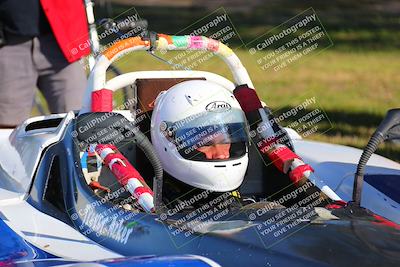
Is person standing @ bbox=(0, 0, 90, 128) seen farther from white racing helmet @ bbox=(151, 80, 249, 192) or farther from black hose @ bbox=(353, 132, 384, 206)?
black hose @ bbox=(353, 132, 384, 206)

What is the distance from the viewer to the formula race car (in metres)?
3.32

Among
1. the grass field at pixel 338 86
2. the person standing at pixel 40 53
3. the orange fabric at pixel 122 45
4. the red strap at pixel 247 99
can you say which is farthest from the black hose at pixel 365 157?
the grass field at pixel 338 86

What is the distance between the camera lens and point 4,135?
206 inches

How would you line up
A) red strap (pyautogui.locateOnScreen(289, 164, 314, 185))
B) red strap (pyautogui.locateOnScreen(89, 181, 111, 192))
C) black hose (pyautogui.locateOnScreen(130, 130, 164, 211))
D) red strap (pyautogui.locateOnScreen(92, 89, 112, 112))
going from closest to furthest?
black hose (pyautogui.locateOnScreen(130, 130, 164, 211))
red strap (pyautogui.locateOnScreen(89, 181, 111, 192))
red strap (pyautogui.locateOnScreen(289, 164, 314, 185))
red strap (pyautogui.locateOnScreen(92, 89, 112, 112))

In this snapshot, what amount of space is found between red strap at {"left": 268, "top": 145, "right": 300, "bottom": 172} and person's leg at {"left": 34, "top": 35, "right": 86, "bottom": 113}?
76.4 inches

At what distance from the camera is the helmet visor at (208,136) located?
404 centimetres

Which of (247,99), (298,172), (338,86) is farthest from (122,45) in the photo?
(338,86)

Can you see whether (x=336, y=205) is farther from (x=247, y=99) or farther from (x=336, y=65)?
(x=336, y=65)

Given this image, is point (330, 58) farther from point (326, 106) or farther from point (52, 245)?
point (52, 245)

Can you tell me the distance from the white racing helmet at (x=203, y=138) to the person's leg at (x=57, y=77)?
191 centimetres

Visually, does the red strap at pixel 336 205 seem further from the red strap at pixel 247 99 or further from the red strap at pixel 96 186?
the red strap at pixel 96 186

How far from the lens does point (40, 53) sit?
595 centimetres

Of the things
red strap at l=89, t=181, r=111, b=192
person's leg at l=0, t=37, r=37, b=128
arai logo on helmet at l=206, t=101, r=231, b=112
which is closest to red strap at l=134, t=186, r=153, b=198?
red strap at l=89, t=181, r=111, b=192

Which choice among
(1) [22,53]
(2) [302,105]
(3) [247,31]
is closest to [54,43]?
(1) [22,53]
